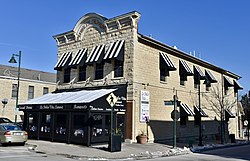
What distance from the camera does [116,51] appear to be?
2219 cm

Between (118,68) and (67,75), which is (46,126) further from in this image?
(118,68)

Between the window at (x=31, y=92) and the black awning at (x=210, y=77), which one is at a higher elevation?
the black awning at (x=210, y=77)

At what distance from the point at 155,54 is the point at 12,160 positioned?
593 inches

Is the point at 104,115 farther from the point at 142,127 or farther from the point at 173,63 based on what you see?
the point at 173,63

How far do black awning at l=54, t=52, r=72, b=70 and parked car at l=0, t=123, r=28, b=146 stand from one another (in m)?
8.93

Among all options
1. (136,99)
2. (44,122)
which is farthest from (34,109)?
(136,99)

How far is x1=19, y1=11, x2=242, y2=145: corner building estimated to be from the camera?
20141mm

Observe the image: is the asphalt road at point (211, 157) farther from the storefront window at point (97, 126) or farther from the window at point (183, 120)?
the window at point (183, 120)

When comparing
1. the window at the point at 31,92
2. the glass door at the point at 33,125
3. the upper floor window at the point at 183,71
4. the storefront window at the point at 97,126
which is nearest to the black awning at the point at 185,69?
the upper floor window at the point at 183,71

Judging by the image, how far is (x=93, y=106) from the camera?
1895cm

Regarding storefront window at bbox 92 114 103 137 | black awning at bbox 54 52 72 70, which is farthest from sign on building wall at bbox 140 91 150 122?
black awning at bbox 54 52 72 70

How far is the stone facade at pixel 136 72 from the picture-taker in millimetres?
21828

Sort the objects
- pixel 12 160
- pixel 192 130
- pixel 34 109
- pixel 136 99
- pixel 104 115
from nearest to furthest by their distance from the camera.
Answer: pixel 12 160, pixel 104 115, pixel 136 99, pixel 34 109, pixel 192 130

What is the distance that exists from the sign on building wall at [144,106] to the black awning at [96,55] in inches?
174
